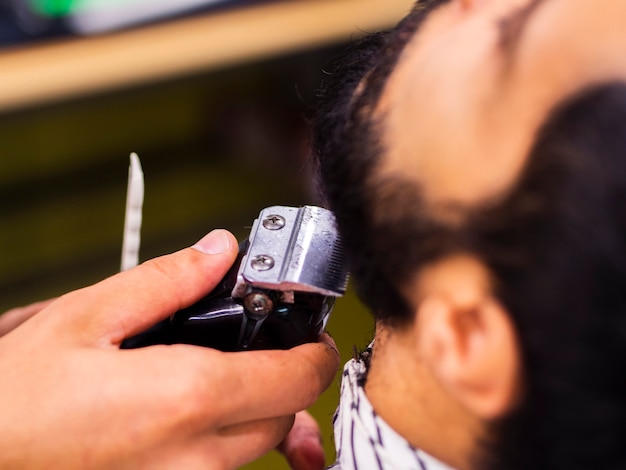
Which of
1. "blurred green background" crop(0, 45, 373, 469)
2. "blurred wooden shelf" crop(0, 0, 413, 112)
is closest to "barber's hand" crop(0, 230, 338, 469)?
"blurred wooden shelf" crop(0, 0, 413, 112)

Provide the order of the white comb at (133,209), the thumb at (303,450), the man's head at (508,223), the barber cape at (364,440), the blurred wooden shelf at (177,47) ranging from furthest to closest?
the blurred wooden shelf at (177,47) < the thumb at (303,450) < the white comb at (133,209) < the barber cape at (364,440) < the man's head at (508,223)

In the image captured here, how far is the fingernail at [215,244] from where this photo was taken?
615mm

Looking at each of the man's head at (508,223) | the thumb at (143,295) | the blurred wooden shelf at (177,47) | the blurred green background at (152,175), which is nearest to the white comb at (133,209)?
the thumb at (143,295)

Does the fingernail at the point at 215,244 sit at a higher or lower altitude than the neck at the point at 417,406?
higher

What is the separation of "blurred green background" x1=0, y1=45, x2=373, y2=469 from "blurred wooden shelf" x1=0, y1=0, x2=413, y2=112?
0.30ft

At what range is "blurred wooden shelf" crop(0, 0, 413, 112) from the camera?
4.47 ft

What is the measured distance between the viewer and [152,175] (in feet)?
6.57

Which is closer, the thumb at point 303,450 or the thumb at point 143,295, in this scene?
the thumb at point 143,295

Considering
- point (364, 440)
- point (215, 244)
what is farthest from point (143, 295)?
point (364, 440)

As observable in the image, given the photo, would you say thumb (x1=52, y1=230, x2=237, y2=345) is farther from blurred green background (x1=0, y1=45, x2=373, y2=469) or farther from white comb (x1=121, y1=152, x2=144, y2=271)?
blurred green background (x1=0, y1=45, x2=373, y2=469)

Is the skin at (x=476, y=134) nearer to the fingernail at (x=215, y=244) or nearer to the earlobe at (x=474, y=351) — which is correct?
the earlobe at (x=474, y=351)

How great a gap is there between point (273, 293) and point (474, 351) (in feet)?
0.53

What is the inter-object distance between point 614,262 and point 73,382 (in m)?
0.35

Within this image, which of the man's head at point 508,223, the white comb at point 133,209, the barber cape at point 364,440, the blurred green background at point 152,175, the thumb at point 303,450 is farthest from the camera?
the blurred green background at point 152,175
